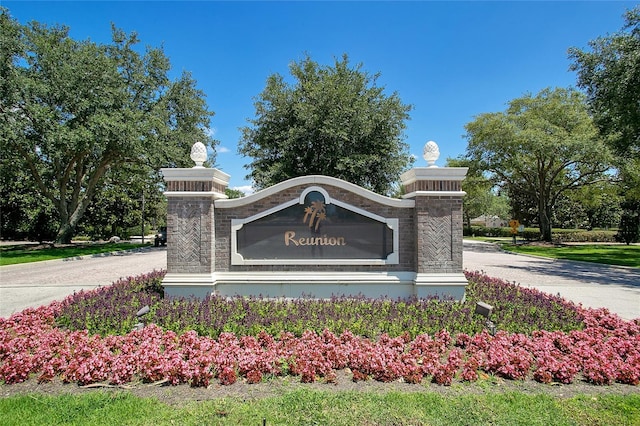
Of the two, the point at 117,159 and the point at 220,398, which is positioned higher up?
the point at 117,159

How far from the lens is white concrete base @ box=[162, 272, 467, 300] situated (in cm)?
760

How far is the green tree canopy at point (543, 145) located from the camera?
24906 millimetres

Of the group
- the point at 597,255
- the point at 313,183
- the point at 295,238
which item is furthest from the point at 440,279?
the point at 597,255

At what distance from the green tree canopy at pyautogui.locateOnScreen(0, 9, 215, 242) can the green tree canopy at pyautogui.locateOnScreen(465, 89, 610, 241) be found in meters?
21.1

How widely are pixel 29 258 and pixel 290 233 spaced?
1653 centimetres

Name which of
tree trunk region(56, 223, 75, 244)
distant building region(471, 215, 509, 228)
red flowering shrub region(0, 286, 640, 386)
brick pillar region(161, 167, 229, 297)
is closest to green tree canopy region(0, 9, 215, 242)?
tree trunk region(56, 223, 75, 244)

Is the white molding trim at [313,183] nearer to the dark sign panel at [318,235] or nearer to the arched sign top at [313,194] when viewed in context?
the arched sign top at [313,194]

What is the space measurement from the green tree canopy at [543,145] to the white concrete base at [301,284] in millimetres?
22078

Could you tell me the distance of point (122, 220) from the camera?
42562 millimetres

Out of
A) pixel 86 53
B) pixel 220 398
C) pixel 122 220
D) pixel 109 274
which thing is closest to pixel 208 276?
pixel 220 398

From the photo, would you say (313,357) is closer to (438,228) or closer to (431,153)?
(438,228)

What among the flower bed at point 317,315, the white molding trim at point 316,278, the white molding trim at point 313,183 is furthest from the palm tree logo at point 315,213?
the flower bed at point 317,315

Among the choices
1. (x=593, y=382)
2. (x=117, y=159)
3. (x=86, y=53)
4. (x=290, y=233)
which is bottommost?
(x=593, y=382)

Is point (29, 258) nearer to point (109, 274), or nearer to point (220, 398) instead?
point (109, 274)
